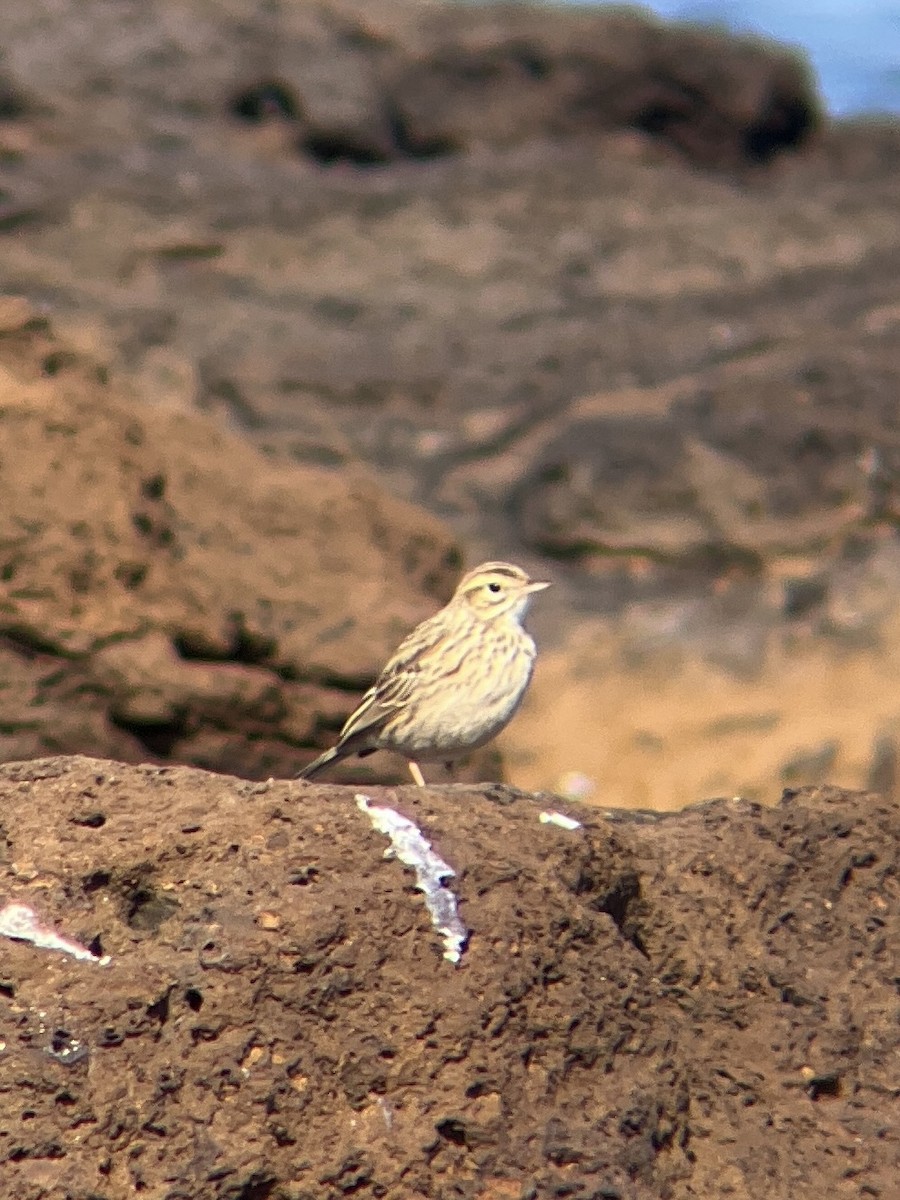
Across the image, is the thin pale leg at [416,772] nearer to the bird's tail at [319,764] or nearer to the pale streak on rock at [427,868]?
the bird's tail at [319,764]

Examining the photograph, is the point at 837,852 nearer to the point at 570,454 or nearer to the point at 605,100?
the point at 570,454

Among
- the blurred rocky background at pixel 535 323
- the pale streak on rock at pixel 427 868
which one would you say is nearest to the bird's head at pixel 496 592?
the blurred rocky background at pixel 535 323

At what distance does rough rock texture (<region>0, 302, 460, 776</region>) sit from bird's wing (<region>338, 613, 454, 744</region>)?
0.60 metres

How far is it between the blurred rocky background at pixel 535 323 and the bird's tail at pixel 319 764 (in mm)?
1060

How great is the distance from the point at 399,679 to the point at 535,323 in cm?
657

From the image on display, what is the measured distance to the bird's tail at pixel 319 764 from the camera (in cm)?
797

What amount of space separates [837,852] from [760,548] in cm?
777

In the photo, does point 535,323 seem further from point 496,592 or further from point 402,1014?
point 402,1014

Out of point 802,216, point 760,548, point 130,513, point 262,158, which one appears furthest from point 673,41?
point 130,513

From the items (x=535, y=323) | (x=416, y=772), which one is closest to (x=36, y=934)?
(x=416, y=772)

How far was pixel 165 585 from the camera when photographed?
8398 millimetres

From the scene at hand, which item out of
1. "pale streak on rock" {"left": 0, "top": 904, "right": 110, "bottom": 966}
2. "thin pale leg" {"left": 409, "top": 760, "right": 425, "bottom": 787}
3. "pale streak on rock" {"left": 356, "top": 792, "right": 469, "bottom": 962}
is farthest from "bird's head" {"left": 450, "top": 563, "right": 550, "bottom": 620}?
"pale streak on rock" {"left": 0, "top": 904, "right": 110, "bottom": 966}

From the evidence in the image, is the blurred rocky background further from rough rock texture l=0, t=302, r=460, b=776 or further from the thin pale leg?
the thin pale leg

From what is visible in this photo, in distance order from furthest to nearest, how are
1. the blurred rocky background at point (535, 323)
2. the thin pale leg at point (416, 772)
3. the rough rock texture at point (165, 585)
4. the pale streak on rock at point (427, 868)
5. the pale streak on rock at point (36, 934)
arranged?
1. the blurred rocky background at point (535, 323)
2. the thin pale leg at point (416, 772)
3. the rough rock texture at point (165, 585)
4. the pale streak on rock at point (427, 868)
5. the pale streak on rock at point (36, 934)
